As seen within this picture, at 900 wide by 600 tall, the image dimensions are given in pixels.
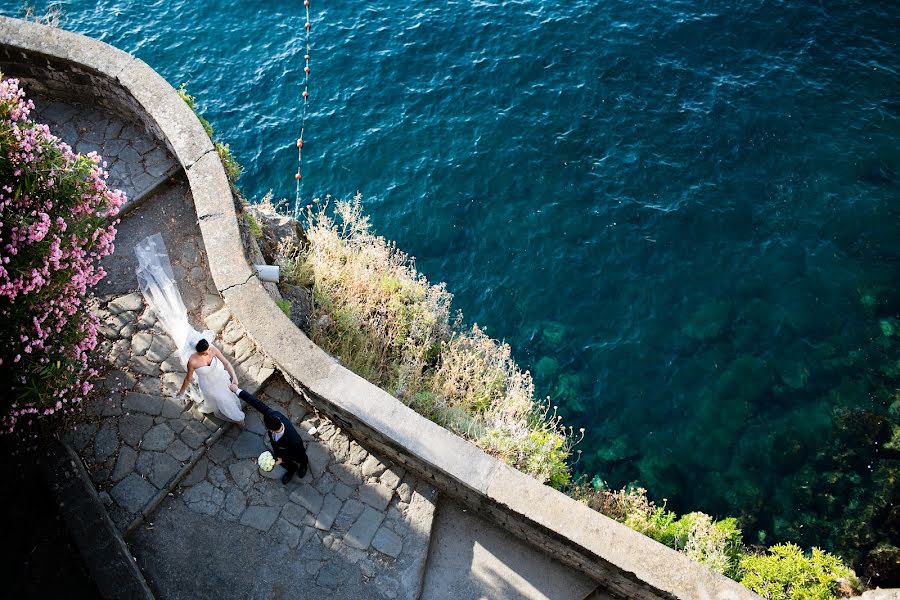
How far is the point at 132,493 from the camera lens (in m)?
7.51

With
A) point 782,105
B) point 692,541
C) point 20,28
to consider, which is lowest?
point 692,541

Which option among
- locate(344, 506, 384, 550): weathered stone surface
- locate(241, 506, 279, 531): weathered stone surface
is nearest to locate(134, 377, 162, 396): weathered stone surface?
locate(241, 506, 279, 531): weathered stone surface

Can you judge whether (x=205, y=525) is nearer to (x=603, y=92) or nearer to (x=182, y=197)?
(x=182, y=197)

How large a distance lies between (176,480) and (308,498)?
1.51m

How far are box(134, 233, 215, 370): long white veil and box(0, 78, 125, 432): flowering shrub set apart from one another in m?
1.07

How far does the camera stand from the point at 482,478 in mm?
7656

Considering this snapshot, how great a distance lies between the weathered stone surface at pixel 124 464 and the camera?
7621 mm

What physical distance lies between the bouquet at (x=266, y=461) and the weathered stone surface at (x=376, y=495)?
1.08 m

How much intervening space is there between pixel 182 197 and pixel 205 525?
5044 millimetres

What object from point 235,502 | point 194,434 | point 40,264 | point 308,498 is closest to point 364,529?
point 308,498

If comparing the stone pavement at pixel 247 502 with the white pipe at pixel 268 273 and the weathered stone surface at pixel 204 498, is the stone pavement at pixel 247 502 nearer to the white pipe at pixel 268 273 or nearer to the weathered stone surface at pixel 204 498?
the weathered stone surface at pixel 204 498

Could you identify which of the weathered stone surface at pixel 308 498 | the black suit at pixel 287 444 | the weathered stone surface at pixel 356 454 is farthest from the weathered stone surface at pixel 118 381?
Result: the weathered stone surface at pixel 356 454

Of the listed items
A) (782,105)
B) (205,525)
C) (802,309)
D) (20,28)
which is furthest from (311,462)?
(782,105)

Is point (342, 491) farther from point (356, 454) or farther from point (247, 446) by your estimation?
point (247, 446)
